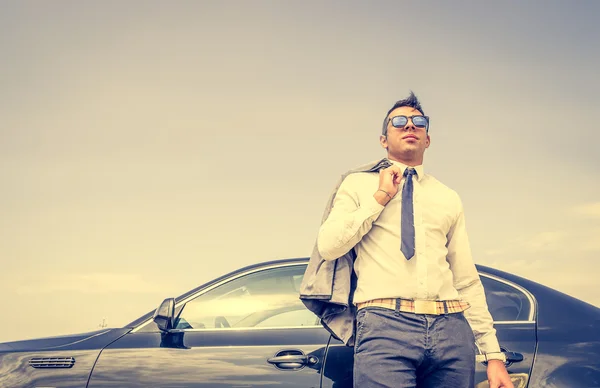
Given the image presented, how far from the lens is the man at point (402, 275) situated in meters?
2.46

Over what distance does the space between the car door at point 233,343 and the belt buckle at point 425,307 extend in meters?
1.14

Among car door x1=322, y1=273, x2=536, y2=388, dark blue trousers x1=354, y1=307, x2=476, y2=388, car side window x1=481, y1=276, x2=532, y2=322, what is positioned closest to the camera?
dark blue trousers x1=354, y1=307, x2=476, y2=388

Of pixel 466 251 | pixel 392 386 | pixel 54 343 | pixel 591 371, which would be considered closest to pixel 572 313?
pixel 591 371

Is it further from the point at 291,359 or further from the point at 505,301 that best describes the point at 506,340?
the point at 291,359

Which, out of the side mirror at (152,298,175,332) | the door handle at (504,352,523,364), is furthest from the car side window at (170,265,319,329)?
the door handle at (504,352,523,364)

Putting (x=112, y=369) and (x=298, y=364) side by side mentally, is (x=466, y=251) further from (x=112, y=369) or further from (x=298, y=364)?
(x=112, y=369)

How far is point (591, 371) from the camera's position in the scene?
3.37 m

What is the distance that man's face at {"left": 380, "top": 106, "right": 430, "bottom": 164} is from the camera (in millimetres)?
2824

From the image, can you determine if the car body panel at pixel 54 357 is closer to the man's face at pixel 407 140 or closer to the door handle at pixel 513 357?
the man's face at pixel 407 140

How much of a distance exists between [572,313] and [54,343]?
332cm

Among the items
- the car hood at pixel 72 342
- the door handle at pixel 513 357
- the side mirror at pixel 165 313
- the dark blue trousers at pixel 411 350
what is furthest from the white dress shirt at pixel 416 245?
the car hood at pixel 72 342

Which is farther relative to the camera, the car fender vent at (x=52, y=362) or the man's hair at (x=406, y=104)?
the car fender vent at (x=52, y=362)

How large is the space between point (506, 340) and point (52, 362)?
2844mm

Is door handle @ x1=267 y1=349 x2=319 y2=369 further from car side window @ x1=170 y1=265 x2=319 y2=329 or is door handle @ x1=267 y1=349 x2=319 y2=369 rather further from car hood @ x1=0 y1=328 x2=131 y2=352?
car hood @ x1=0 y1=328 x2=131 y2=352
